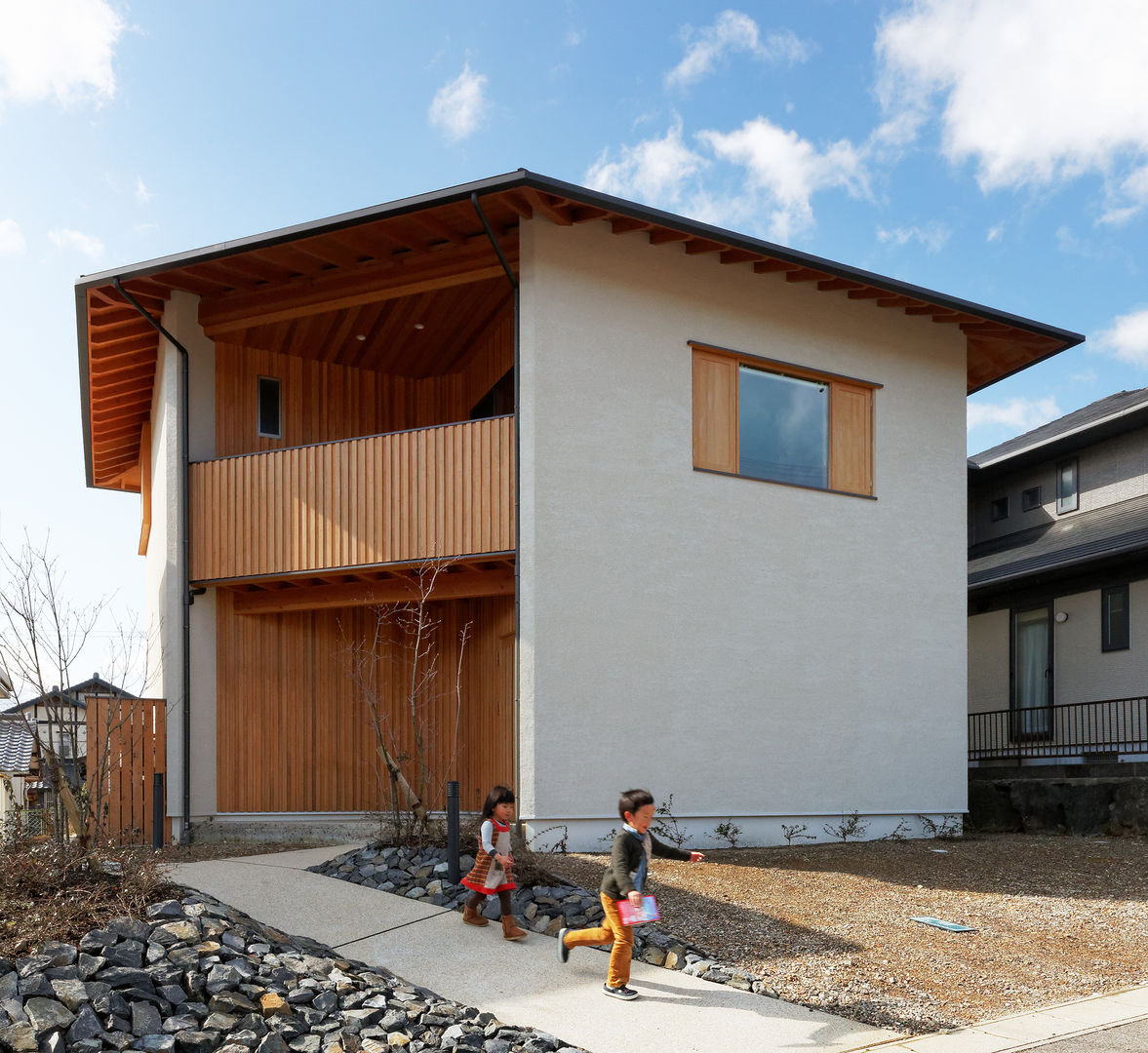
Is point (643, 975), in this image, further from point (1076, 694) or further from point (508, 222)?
point (1076, 694)

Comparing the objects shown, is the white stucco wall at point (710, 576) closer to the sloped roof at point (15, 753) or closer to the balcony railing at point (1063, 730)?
the balcony railing at point (1063, 730)

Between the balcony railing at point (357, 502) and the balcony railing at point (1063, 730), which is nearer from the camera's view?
the balcony railing at point (357, 502)

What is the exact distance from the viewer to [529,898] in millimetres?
9078

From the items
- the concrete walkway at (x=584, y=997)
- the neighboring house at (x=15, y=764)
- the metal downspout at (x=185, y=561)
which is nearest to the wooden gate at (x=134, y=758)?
the metal downspout at (x=185, y=561)

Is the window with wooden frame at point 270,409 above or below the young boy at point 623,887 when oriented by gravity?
above

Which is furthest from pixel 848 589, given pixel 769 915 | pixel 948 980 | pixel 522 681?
pixel 948 980

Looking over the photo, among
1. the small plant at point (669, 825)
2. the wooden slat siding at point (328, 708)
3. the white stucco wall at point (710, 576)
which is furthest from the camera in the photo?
the wooden slat siding at point (328, 708)

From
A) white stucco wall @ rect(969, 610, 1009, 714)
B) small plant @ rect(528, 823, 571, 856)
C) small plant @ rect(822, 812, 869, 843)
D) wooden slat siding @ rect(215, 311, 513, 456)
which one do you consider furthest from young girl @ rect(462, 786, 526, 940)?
white stucco wall @ rect(969, 610, 1009, 714)

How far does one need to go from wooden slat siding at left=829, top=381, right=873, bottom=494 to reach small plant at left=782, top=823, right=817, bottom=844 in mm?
4245

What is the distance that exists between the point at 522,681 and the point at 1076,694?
10853mm

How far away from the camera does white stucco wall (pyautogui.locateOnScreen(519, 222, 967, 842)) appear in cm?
1224

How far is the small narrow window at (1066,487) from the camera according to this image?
2091cm

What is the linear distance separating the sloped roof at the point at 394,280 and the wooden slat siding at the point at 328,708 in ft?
12.5

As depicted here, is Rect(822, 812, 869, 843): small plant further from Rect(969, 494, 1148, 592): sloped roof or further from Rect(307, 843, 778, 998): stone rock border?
Rect(969, 494, 1148, 592): sloped roof
